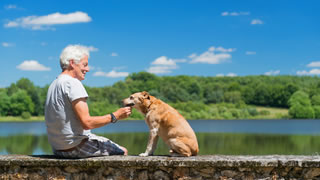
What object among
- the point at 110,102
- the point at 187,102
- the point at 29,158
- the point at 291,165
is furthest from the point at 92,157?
the point at 187,102

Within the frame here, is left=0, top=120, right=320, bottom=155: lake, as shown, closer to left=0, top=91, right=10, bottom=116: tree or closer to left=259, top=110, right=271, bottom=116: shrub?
left=0, top=91, right=10, bottom=116: tree

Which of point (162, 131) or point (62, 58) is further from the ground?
point (62, 58)

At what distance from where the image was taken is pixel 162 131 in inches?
216

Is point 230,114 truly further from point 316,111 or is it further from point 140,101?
point 140,101

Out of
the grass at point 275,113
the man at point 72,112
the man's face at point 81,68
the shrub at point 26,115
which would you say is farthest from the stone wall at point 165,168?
the grass at point 275,113

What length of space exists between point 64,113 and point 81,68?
609 mm

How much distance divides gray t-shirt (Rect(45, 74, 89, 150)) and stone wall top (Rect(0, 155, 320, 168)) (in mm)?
278

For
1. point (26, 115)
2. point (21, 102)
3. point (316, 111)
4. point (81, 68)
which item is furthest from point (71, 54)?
point (316, 111)

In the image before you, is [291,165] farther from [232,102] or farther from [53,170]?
[232,102]

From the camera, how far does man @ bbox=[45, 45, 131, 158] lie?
4.87m

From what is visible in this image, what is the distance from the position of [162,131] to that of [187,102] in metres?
107

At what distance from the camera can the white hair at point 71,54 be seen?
16.3ft

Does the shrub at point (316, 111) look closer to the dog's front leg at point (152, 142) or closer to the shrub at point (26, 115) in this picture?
the shrub at point (26, 115)

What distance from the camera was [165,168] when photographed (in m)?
4.94
